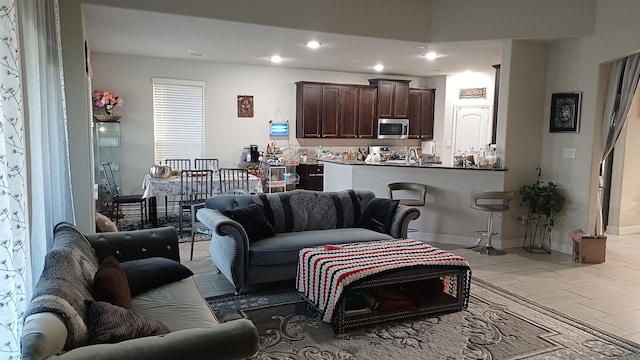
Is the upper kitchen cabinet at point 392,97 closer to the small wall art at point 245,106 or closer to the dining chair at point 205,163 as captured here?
the small wall art at point 245,106

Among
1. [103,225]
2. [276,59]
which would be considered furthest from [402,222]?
[276,59]

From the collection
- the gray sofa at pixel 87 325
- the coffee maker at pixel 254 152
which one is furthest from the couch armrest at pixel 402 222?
the coffee maker at pixel 254 152

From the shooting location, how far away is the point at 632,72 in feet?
17.3

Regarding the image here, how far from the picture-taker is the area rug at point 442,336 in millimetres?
2965

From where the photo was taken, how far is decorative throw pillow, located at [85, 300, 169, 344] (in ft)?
5.74

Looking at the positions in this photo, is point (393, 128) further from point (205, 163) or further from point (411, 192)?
point (205, 163)

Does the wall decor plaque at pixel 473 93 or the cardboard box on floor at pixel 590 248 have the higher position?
the wall decor plaque at pixel 473 93

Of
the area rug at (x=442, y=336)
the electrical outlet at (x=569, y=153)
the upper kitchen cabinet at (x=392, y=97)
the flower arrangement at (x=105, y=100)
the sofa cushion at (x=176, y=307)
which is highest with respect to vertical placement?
the upper kitchen cabinet at (x=392, y=97)

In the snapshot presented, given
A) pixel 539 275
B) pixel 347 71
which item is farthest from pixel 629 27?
pixel 347 71

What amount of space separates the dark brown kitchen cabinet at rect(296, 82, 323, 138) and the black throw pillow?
422 centimetres

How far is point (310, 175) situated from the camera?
8695 millimetres

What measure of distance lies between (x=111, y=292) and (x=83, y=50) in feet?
10.7

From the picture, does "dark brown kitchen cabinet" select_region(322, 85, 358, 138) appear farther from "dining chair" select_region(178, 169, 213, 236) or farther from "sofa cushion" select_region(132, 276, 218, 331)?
"sofa cushion" select_region(132, 276, 218, 331)

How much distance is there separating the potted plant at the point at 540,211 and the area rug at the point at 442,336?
217 centimetres
